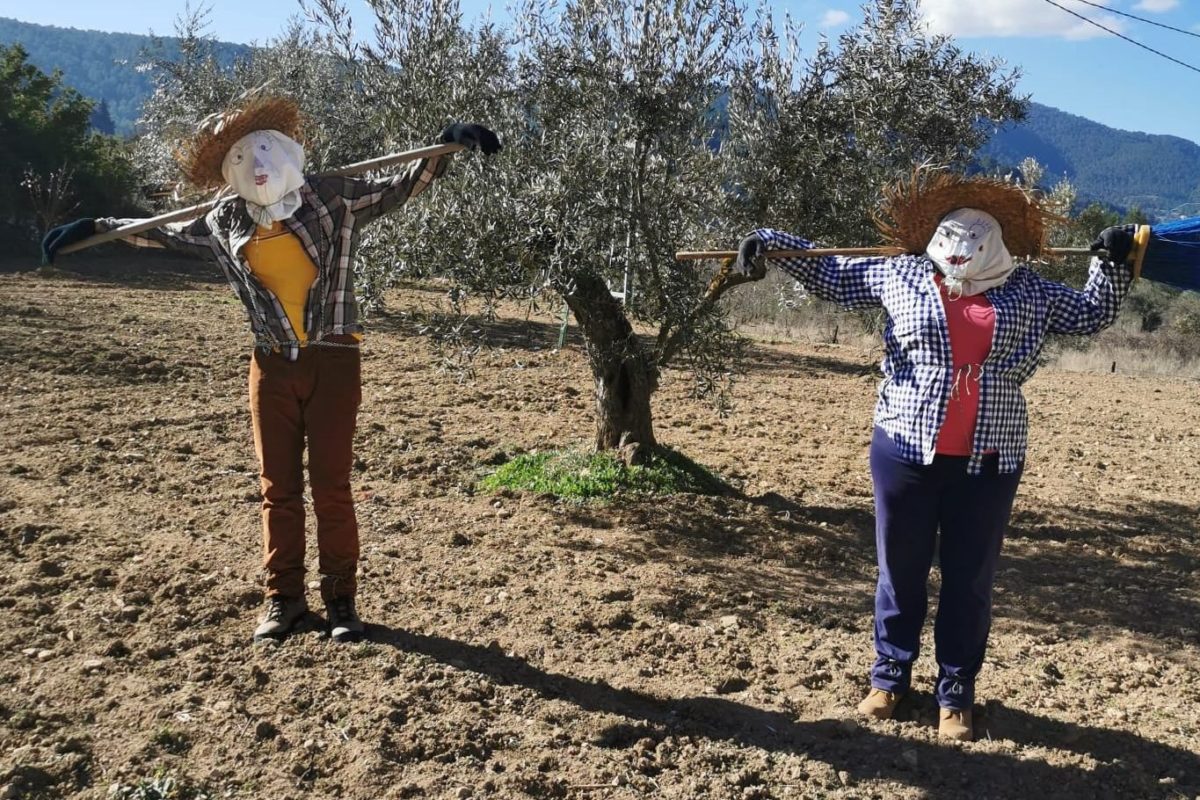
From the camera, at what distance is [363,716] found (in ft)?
12.6

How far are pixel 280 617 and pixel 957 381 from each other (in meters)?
2.93

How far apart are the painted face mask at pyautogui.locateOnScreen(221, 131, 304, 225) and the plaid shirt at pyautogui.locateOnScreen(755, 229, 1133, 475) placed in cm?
233

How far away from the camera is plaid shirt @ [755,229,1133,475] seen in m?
3.55

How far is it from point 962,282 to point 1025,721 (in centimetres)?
176

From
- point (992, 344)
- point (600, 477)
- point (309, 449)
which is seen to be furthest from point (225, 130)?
point (600, 477)

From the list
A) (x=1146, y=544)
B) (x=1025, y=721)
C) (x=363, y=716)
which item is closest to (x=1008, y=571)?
(x=1146, y=544)

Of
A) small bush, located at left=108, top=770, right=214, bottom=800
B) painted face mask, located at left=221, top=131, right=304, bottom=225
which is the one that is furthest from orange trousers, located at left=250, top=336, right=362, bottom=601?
small bush, located at left=108, top=770, right=214, bottom=800

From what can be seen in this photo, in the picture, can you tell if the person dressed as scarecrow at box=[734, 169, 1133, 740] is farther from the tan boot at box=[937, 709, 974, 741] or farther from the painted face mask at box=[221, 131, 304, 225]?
the painted face mask at box=[221, 131, 304, 225]

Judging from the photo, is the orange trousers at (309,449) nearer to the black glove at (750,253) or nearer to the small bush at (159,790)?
the small bush at (159,790)

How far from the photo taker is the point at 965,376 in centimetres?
355

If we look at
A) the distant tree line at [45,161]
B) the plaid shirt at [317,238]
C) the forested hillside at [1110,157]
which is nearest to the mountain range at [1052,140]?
the forested hillside at [1110,157]

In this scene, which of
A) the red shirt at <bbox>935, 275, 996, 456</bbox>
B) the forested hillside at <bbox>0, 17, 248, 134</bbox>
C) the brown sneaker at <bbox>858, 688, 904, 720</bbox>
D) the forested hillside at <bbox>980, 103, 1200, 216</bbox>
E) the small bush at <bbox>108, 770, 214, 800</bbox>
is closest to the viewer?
the small bush at <bbox>108, 770, 214, 800</bbox>

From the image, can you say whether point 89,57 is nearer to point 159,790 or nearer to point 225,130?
point 225,130

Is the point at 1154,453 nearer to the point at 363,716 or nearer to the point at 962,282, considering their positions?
the point at 962,282
